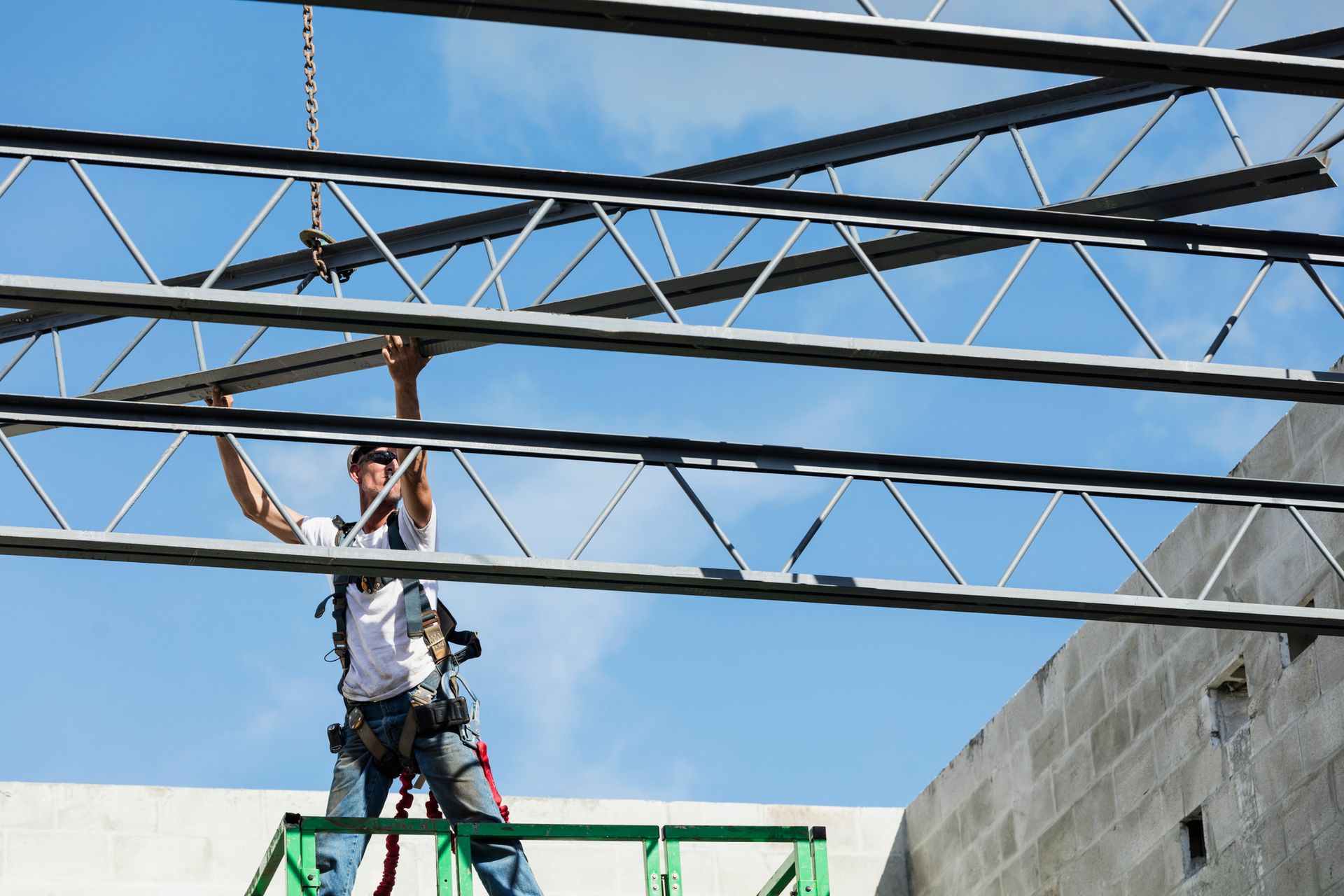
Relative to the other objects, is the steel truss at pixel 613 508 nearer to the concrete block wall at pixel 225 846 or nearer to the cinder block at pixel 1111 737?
the cinder block at pixel 1111 737

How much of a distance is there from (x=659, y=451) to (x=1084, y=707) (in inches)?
197

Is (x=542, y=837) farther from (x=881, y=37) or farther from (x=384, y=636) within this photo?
(x=881, y=37)

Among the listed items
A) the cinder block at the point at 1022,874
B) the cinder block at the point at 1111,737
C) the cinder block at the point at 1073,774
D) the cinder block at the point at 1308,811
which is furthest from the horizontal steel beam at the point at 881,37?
the cinder block at the point at 1022,874

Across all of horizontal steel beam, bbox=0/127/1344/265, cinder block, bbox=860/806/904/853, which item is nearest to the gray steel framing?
horizontal steel beam, bbox=0/127/1344/265

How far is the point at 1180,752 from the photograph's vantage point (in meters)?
12.6

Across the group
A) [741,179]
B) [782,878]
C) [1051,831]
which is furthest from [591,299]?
[1051,831]

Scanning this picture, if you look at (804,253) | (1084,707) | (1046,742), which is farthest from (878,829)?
(804,253)

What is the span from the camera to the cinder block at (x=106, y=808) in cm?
1381

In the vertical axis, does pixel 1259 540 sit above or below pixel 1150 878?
above

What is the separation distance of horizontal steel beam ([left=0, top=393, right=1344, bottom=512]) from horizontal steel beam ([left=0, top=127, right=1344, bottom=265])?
3.76 ft

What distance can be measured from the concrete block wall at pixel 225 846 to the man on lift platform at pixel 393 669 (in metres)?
3.64

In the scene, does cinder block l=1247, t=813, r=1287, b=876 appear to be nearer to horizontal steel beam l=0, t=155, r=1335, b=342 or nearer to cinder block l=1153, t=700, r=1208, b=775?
cinder block l=1153, t=700, r=1208, b=775

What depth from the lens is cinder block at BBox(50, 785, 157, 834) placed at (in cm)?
1381

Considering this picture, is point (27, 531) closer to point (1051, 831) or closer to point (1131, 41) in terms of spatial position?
point (1131, 41)
